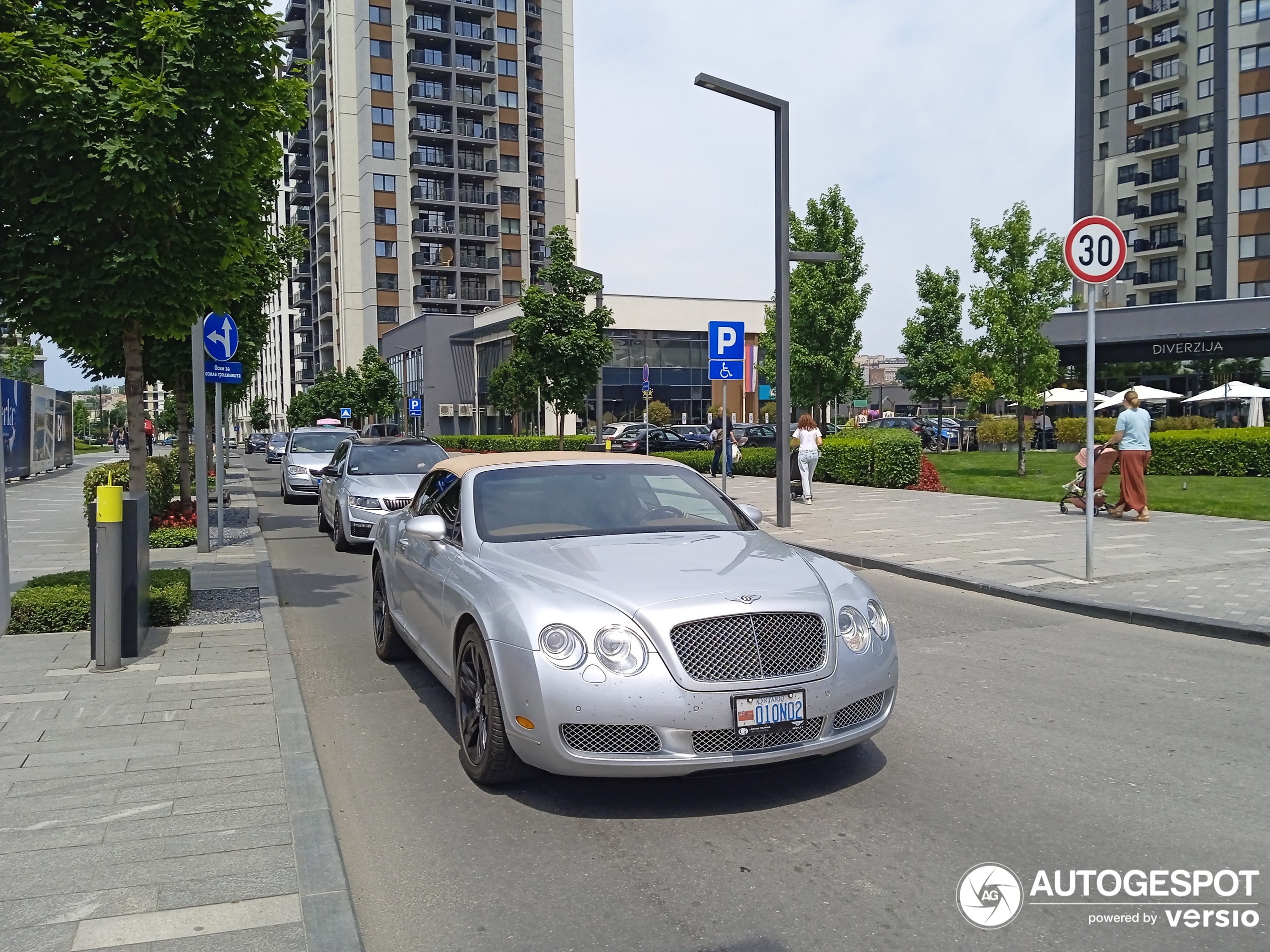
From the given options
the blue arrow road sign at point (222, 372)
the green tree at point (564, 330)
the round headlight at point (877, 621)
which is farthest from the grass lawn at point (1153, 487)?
the green tree at point (564, 330)

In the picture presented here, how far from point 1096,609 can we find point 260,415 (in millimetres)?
124601

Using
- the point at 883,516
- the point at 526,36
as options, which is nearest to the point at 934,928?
the point at 883,516

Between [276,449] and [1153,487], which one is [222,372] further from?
[276,449]

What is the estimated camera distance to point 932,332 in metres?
57.3

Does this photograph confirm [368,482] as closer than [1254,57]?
Yes

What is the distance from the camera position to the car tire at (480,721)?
15.4 feet

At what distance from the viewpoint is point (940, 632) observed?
28.0ft

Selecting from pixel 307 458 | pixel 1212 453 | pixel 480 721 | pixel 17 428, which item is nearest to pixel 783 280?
pixel 480 721

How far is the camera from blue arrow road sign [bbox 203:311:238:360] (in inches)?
564

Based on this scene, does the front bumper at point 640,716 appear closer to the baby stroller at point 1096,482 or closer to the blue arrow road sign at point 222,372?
the baby stroller at point 1096,482

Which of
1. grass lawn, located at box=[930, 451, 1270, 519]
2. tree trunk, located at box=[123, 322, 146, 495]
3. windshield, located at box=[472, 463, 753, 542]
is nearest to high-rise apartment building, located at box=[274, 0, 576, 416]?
grass lawn, located at box=[930, 451, 1270, 519]

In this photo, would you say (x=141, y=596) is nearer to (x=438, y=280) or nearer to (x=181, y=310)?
(x=181, y=310)

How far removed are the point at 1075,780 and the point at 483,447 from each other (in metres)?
55.2

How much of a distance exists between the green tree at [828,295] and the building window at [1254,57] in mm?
32946
